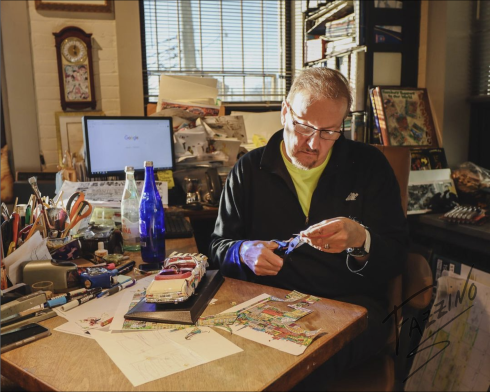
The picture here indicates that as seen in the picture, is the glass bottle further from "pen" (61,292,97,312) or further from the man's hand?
the man's hand

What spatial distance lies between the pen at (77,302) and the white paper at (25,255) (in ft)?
0.66

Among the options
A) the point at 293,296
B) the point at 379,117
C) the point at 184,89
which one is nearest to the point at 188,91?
the point at 184,89

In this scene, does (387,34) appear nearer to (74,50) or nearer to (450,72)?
(450,72)

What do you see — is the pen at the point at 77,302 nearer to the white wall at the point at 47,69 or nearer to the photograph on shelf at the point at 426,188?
the photograph on shelf at the point at 426,188

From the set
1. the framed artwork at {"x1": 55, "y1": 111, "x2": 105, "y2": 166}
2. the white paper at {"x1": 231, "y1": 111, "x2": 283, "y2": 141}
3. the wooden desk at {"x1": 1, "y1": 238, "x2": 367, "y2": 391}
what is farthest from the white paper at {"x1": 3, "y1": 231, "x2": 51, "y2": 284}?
the white paper at {"x1": 231, "y1": 111, "x2": 283, "y2": 141}

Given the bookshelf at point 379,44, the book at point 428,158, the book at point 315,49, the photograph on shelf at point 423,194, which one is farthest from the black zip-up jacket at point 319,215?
the book at point 315,49

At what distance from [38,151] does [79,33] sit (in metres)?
0.88

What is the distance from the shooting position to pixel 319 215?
1465 millimetres

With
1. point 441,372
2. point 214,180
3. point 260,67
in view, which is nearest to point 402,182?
point 441,372

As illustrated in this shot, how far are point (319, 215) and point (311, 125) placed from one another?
31 centimetres

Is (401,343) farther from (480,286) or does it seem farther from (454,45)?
(454,45)

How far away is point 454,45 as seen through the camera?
96.0 inches

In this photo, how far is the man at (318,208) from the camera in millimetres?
1299

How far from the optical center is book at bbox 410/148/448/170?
228 cm
